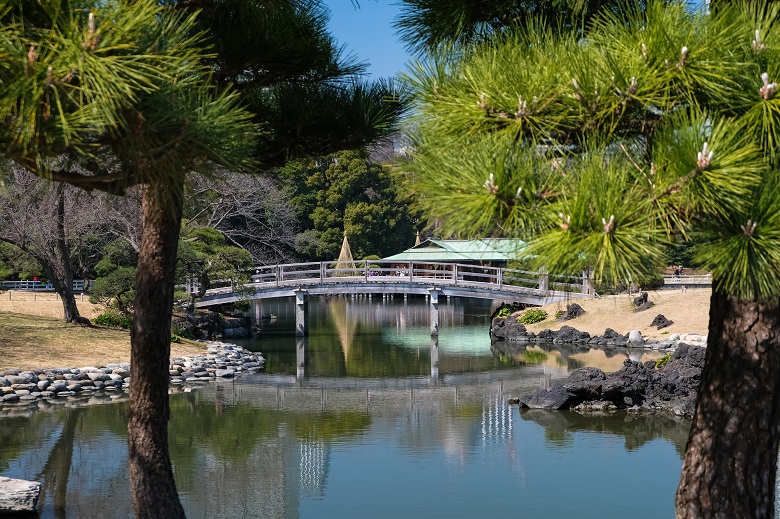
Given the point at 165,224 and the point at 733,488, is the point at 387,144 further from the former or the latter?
the point at 733,488

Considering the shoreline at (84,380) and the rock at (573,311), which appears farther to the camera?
the rock at (573,311)

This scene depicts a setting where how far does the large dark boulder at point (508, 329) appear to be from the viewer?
84.1ft

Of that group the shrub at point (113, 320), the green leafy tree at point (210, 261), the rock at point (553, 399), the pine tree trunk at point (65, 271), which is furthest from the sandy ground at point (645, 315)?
the pine tree trunk at point (65, 271)

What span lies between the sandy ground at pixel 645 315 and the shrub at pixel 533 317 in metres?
0.22

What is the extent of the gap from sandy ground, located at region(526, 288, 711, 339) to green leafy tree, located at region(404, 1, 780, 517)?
2059 cm

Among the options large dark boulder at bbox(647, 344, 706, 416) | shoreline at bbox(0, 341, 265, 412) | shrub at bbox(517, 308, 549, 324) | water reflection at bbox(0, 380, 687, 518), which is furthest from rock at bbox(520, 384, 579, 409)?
shrub at bbox(517, 308, 549, 324)

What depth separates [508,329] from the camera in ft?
85.9

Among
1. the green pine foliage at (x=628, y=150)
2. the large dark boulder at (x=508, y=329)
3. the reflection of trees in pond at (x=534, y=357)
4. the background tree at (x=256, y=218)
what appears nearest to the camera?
the green pine foliage at (x=628, y=150)

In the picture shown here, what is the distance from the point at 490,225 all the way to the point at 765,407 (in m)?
1.48

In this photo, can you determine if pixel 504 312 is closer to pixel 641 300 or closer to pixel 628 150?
pixel 641 300

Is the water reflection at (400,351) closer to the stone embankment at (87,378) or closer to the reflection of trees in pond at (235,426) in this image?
the stone embankment at (87,378)

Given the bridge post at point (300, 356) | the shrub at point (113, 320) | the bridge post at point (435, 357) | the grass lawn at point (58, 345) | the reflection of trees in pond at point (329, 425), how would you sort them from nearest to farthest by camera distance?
the reflection of trees in pond at point (329, 425), the grass lawn at point (58, 345), the bridge post at point (435, 357), the bridge post at point (300, 356), the shrub at point (113, 320)

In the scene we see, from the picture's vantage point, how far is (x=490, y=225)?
10.3ft

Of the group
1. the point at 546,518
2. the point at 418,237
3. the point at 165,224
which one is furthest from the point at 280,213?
the point at 165,224
